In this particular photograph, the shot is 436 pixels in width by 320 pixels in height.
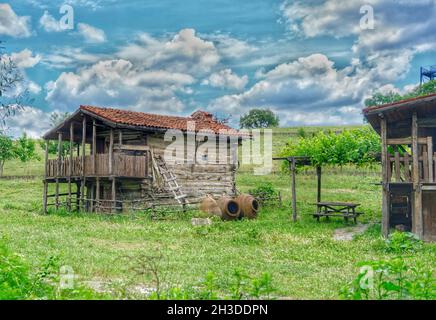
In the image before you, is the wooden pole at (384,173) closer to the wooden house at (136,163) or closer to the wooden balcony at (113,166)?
the wooden house at (136,163)

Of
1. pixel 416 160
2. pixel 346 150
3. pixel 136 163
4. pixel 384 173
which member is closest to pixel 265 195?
pixel 136 163

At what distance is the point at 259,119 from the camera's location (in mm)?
114250

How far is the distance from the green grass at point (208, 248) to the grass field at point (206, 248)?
2 centimetres

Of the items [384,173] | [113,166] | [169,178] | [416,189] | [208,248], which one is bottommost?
[208,248]

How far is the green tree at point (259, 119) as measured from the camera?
11356 centimetres

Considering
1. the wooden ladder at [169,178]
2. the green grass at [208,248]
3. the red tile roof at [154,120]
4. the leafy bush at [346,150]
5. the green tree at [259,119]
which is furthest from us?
the green tree at [259,119]

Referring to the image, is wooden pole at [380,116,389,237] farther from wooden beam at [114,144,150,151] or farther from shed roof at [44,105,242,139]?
wooden beam at [114,144,150,151]

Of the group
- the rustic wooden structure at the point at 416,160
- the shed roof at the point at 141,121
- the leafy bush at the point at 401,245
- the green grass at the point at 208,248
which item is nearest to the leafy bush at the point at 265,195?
the green grass at the point at 208,248

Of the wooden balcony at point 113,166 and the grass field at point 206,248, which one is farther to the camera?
the wooden balcony at point 113,166

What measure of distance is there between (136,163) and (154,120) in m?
4.43

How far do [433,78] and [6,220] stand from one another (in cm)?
5890

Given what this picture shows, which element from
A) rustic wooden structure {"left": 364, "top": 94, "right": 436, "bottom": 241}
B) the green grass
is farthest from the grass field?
rustic wooden structure {"left": 364, "top": 94, "right": 436, "bottom": 241}

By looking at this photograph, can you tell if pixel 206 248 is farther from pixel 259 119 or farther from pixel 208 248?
pixel 259 119
